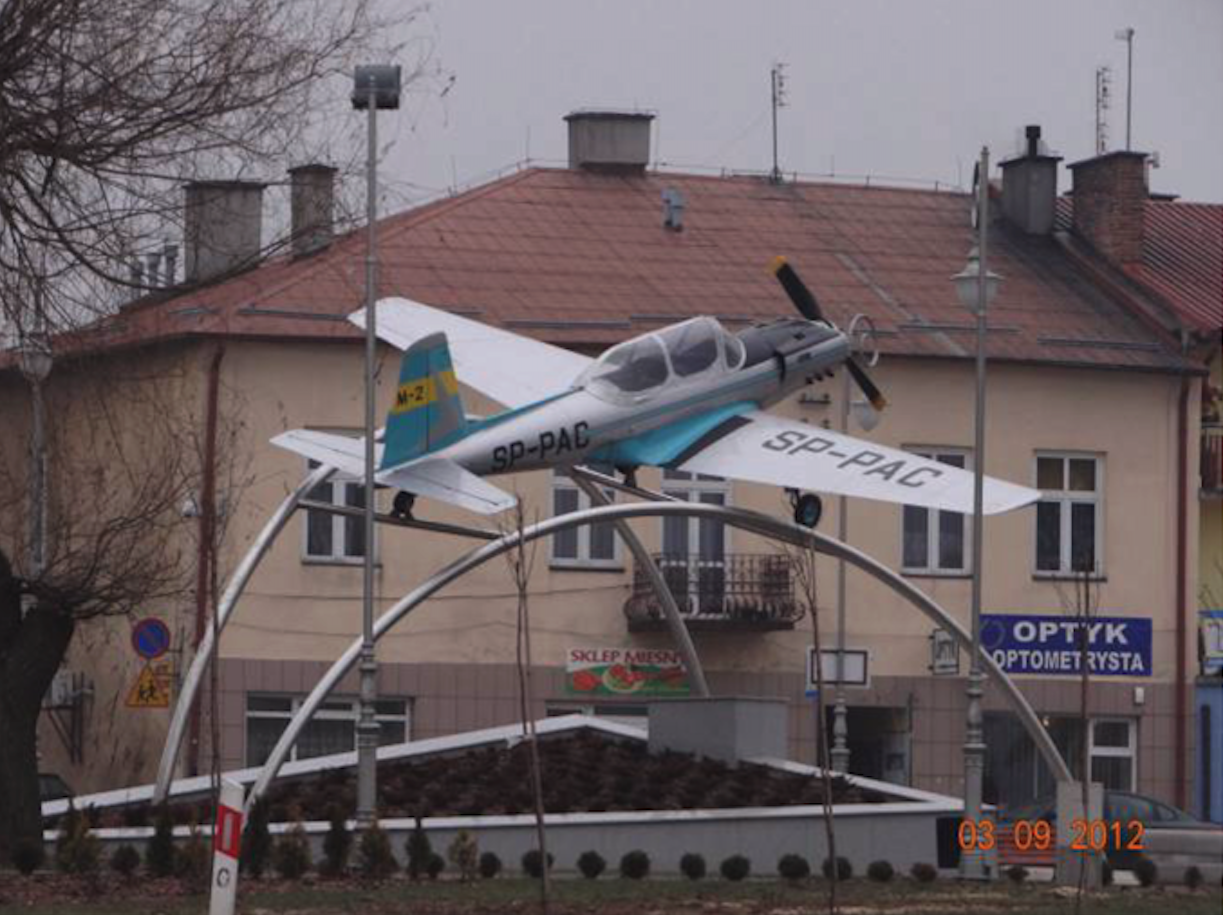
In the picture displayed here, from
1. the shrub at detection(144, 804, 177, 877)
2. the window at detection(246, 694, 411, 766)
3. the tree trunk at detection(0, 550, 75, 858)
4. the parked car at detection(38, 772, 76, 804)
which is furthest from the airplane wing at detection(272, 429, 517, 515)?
the window at detection(246, 694, 411, 766)

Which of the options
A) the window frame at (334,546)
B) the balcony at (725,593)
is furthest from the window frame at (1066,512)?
the window frame at (334,546)

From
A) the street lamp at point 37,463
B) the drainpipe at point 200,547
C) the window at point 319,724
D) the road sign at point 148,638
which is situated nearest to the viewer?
the street lamp at point 37,463

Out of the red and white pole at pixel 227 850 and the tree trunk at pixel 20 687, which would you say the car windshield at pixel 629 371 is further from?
the red and white pole at pixel 227 850

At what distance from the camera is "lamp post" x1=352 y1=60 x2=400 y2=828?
3084cm

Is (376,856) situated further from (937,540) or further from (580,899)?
(937,540)

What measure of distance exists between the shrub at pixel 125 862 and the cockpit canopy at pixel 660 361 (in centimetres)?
856

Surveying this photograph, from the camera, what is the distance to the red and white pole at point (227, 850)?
2016 cm

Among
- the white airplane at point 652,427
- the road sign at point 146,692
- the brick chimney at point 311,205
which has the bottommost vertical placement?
the road sign at point 146,692

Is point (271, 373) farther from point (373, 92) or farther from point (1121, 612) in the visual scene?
point (373, 92)

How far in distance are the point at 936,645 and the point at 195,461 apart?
42.6 ft

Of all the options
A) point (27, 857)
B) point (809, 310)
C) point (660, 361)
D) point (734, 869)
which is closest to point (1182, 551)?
point (809, 310)

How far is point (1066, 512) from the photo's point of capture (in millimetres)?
53969

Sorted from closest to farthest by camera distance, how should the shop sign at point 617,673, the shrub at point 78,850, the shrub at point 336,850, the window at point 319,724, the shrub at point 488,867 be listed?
the shrub at point 78,850 < the shrub at point 336,850 < the shrub at point 488,867 < the window at point 319,724 < the shop sign at point 617,673

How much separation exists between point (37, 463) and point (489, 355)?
19.7ft
